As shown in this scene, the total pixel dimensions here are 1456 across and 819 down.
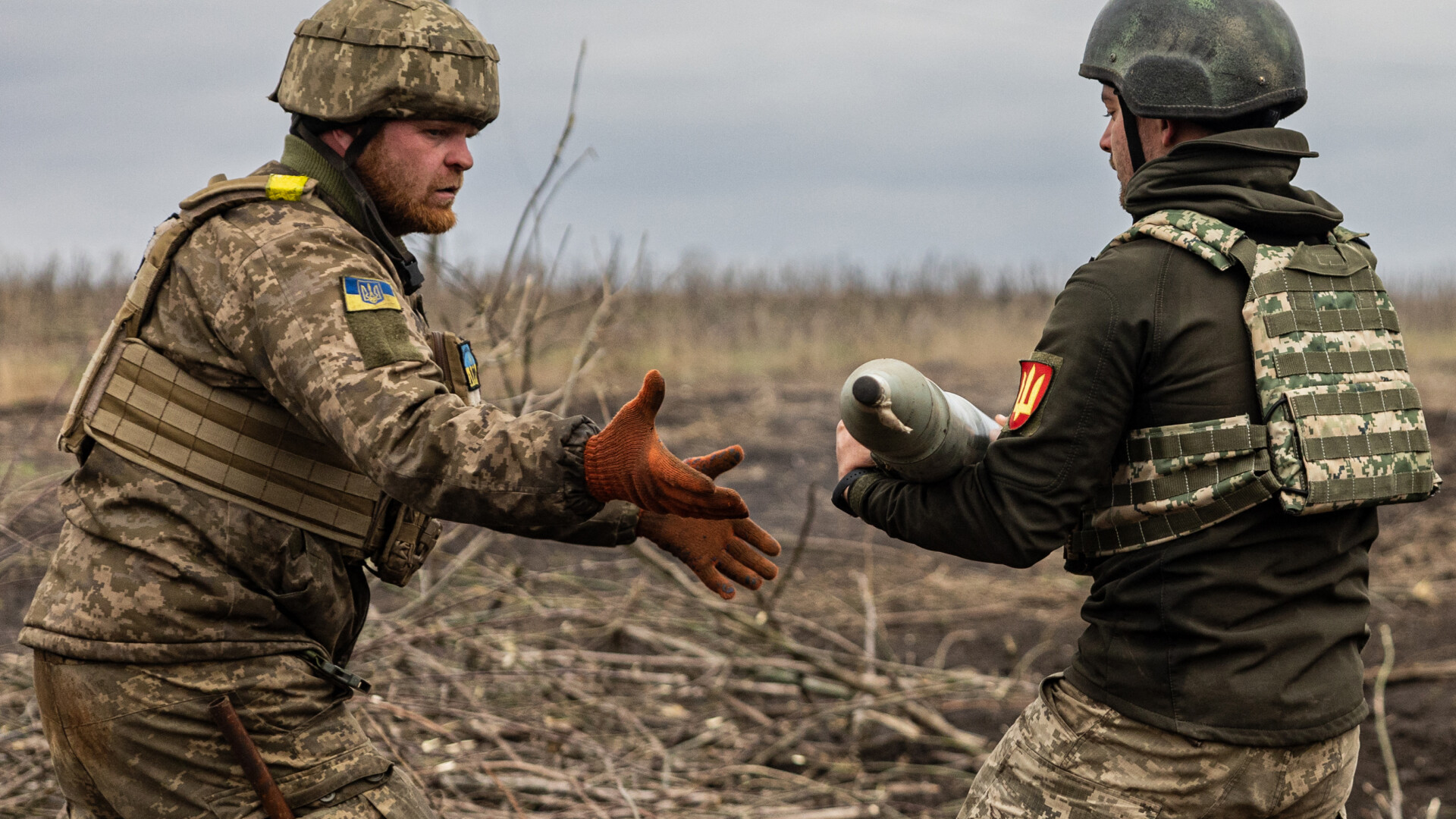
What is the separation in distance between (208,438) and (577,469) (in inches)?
34.3

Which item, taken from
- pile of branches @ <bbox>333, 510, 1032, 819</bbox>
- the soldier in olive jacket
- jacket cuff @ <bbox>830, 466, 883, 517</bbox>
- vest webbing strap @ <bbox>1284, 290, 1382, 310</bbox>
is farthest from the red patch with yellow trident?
pile of branches @ <bbox>333, 510, 1032, 819</bbox>

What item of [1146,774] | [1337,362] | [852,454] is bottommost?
[1146,774]

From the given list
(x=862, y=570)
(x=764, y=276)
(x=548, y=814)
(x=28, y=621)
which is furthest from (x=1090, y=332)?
(x=764, y=276)

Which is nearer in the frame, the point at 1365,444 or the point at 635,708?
the point at 1365,444

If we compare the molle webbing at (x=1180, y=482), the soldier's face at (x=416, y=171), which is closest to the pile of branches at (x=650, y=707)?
the soldier's face at (x=416, y=171)

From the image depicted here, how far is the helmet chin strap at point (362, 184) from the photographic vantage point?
286 centimetres

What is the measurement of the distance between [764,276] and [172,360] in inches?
933

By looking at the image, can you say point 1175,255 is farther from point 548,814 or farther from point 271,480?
point 548,814

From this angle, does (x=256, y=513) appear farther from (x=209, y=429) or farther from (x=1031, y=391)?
(x=1031, y=391)

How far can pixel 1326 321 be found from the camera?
2574mm

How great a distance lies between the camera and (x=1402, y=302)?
29062mm

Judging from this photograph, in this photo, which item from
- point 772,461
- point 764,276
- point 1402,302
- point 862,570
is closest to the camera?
point 862,570

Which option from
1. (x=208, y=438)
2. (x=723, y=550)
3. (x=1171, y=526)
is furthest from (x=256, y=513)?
(x=1171, y=526)

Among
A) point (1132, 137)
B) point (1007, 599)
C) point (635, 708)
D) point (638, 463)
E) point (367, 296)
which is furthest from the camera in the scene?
point (1007, 599)
